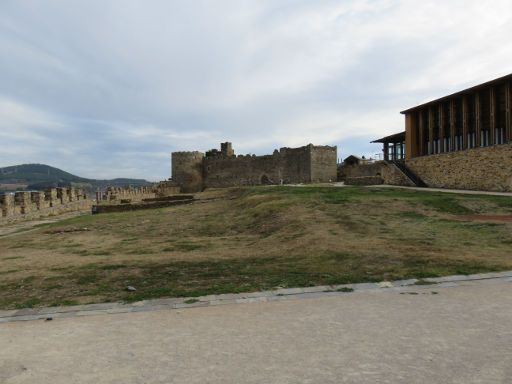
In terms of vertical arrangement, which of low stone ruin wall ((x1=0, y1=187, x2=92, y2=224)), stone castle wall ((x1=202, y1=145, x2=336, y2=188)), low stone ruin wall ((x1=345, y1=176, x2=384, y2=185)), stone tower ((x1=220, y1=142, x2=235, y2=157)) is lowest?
low stone ruin wall ((x1=0, y1=187, x2=92, y2=224))

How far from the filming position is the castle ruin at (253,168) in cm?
4622

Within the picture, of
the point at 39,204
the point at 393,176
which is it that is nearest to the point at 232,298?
the point at 39,204

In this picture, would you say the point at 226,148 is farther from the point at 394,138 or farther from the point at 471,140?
the point at 471,140

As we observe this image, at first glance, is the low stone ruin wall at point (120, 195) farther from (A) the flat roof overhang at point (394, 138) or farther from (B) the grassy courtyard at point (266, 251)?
(A) the flat roof overhang at point (394, 138)

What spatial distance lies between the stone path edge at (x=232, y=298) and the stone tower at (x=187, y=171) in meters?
49.2

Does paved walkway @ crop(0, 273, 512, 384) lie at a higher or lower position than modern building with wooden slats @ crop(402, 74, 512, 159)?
lower

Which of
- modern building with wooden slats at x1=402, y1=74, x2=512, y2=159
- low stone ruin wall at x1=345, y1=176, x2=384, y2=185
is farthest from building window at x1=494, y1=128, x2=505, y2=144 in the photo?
low stone ruin wall at x1=345, y1=176, x2=384, y2=185

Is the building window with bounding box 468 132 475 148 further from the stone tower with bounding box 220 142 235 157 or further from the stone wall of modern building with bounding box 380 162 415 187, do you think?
the stone tower with bounding box 220 142 235 157

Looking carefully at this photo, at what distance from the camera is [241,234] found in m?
13.5

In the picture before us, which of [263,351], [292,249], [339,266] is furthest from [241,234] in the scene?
[263,351]

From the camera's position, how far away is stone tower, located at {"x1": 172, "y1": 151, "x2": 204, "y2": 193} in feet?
179

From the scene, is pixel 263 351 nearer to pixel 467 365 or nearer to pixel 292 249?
pixel 467 365

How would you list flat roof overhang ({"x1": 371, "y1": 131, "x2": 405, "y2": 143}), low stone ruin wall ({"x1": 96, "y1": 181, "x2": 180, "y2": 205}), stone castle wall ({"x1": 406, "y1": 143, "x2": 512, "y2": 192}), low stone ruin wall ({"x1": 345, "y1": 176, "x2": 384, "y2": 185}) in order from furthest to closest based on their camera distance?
flat roof overhang ({"x1": 371, "y1": 131, "x2": 405, "y2": 143}), low stone ruin wall ({"x1": 96, "y1": 181, "x2": 180, "y2": 205}), low stone ruin wall ({"x1": 345, "y1": 176, "x2": 384, "y2": 185}), stone castle wall ({"x1": 406, "y1": 143, "x2": 512, "y2": 192})

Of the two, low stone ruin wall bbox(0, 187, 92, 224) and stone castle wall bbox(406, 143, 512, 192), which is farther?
stone castle wall bbox(406, 143, 512, 192)
